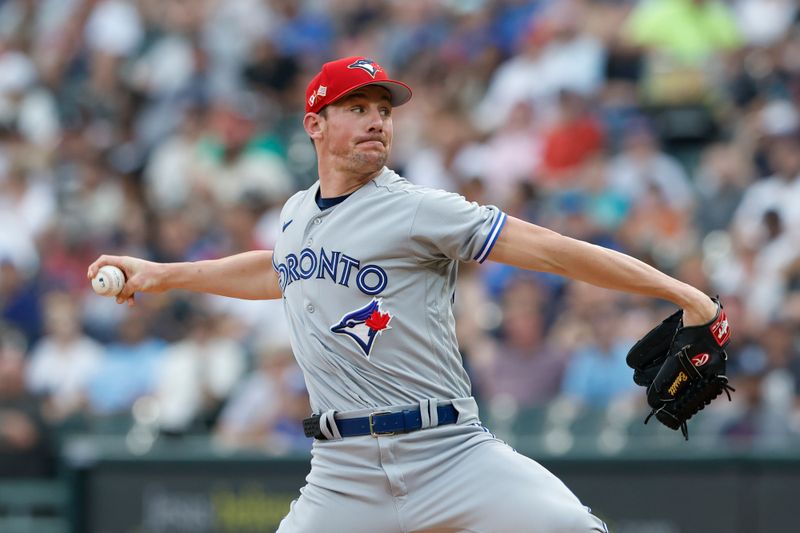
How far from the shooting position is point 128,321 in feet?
37.7

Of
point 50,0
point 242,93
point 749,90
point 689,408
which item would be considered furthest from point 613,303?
point 50,0

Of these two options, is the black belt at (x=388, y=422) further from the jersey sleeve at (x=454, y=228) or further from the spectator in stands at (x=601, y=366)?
the spectator in stands at (x=601, y=366)

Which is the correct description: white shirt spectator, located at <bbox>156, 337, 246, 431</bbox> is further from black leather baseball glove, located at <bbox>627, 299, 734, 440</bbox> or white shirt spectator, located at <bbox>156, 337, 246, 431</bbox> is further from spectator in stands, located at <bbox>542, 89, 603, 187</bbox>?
black leather baseball glove, located at <bbox>627, 299, 734, 440</bbox>

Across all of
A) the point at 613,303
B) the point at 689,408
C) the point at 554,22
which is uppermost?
the point at 554,22

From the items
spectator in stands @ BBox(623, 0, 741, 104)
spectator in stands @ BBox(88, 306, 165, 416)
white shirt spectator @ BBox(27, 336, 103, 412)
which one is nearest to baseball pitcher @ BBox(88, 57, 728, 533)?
spectator in stands @ BBox(88, 306, 165, 416)

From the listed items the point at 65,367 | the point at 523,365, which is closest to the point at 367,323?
the point at 523,365

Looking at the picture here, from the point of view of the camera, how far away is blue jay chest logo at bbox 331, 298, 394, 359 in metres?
4.62

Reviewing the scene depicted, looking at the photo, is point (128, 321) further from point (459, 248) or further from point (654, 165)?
point (459, 248)

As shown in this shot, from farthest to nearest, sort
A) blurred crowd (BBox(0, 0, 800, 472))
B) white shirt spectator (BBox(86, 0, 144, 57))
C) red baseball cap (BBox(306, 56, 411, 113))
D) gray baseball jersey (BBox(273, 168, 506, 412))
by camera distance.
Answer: white shirt spectator (BBox(86, 0, 144, 57))
blurred crowd (BBox(0, 0, 800, 472))
red baseball cap (BBox(306, 56, 411, 113))
gray baseball jersey (BBox(273, 168, 506, 412))

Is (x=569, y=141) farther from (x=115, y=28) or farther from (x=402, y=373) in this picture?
(x=402, y=373)

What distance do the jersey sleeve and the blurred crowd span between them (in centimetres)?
443

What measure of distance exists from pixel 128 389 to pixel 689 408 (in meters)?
7.29

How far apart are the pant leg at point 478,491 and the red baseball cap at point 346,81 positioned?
1.17m

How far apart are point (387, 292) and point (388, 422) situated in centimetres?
43
